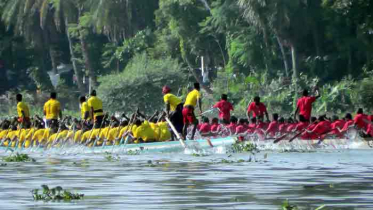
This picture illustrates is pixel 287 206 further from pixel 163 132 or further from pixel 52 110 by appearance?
pixel 52 110

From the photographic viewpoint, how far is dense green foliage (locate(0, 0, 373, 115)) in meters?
52.2

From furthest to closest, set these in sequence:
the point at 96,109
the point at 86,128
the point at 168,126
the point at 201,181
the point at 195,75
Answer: the point at 195,75, the point at 96,109, the point at 86,128, the point at 168,126, the point at 201,181

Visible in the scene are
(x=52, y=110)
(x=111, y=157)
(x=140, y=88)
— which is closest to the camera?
(x=111, y=157)

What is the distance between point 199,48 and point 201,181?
1626 inches

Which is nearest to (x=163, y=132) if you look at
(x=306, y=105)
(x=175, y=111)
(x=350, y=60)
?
(x=175, y=111)

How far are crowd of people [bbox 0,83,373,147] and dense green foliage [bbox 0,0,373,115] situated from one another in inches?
610

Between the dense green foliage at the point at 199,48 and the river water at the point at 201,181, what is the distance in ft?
70.7

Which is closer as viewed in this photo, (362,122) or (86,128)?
(362,122)

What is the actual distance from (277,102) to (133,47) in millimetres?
16729

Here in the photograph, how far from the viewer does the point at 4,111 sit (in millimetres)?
65500

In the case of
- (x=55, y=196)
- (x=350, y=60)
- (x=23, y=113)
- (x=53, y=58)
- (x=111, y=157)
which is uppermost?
(x=53, y=58)

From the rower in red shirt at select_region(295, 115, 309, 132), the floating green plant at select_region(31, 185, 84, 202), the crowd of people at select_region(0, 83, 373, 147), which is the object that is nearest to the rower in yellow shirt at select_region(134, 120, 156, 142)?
the crowd of people at select_region(0, 83, 373, 147)

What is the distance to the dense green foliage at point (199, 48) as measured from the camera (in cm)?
5216

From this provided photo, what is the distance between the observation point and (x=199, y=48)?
60875mm
